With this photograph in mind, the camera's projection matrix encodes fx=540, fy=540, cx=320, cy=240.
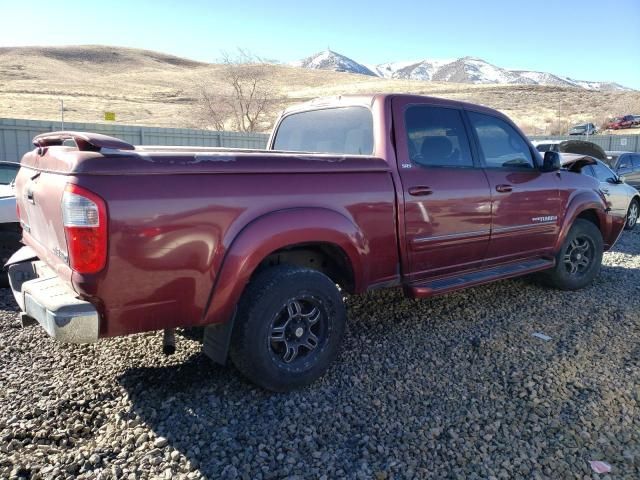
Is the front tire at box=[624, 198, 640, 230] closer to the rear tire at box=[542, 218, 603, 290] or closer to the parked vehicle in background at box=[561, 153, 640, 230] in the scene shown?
the parked vehicle in background at box=[561, 153, 640, 230]

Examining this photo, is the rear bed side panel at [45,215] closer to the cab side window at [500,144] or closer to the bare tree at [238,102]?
the cab side window at [500,144]

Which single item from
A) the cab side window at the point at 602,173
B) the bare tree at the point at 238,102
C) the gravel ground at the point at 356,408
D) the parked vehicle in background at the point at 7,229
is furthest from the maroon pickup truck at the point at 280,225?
the bare tree at the point at 238,102

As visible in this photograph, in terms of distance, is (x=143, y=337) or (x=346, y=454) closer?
(x=346, y=454)

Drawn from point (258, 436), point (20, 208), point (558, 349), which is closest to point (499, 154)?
point (558, 349)

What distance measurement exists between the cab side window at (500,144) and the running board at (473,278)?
3.04 feet

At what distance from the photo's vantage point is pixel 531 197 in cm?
504

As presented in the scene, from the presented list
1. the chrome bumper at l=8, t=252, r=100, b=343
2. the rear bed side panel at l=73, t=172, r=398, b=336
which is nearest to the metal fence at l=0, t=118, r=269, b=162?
the chrome bumper at l=8, t=252, r=100, b=343

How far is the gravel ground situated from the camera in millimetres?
2750

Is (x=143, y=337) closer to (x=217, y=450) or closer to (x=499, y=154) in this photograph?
(x=217, y=450)

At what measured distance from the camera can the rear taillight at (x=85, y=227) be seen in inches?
105

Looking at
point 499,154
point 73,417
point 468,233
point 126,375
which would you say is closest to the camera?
point 73,417

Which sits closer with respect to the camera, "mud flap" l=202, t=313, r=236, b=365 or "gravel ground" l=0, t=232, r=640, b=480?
"gravel ground" l=0, t=232, r=640, b=480

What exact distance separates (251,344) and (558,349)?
8.01 feet

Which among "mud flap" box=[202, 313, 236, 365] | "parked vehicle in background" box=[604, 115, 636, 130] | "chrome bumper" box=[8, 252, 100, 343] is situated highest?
"parked vehicle in background" box=[604, 115, 636, 130]
